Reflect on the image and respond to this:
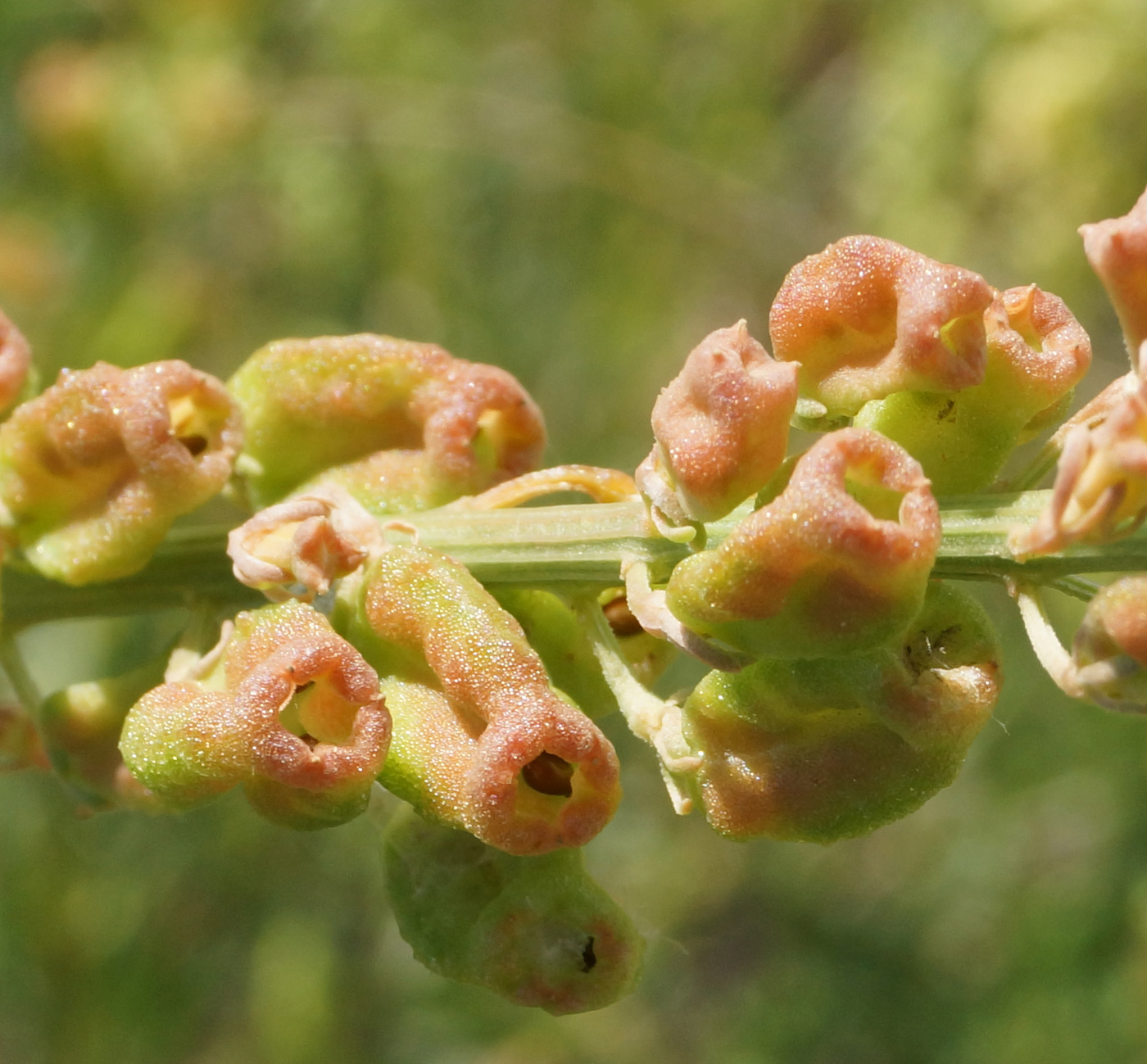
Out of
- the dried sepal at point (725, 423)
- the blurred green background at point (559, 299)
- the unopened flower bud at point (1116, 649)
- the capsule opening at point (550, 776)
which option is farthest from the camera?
the blurred green background at point (559, 299)

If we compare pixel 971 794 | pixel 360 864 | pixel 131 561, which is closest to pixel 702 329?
pixel 971 794

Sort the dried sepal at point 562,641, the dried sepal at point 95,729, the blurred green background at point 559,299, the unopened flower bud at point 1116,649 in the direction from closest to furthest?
1. the unopened flower bud at point 1116,649
2. the dried sepal at point 562,641
3. the dried sepal at point 95,729
4. the blurred green background at point 559,299

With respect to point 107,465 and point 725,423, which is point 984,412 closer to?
point 725,423

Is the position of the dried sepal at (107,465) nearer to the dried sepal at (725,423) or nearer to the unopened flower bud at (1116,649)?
the dried sepal at (725,423)

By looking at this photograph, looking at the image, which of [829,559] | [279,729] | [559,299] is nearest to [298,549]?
[279,729]

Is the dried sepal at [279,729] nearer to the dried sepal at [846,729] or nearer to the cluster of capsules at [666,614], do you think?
the cluster of capsules at [666,614]

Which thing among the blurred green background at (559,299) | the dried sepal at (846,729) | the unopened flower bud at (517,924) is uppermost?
the dried sepal at (846,729)

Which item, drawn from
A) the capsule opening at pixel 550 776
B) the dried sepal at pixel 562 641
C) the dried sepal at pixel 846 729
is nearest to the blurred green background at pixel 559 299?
the dried sepal at pixel 562 641

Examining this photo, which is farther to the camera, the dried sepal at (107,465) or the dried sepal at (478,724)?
the dried sepal at (107,465)

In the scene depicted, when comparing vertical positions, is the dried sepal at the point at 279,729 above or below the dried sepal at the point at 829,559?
below
